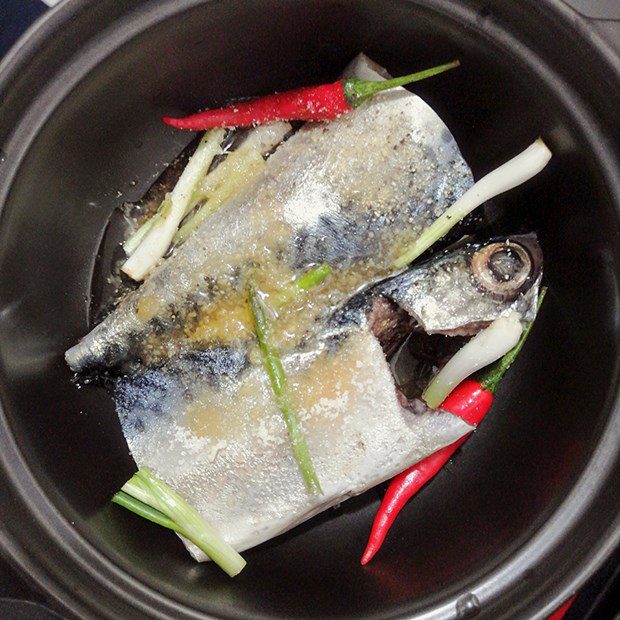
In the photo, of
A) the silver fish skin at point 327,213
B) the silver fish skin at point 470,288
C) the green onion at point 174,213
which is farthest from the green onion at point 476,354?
the green onion at point 174,213

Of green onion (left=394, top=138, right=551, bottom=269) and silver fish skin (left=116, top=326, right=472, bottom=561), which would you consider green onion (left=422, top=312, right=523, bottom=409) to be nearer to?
silver fish skin (left=116, top=326, right=472, bottom=561)

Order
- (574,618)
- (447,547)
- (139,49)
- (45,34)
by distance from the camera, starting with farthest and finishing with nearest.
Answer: (574,618) → (447,547) → (139,49) → (45,34)

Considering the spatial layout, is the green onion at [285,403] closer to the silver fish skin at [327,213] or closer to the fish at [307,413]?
the fish at [307,413]

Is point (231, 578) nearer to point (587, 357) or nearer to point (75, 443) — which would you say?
point (75, 443)

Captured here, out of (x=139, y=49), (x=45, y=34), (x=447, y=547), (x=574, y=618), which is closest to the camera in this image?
(x=45, y=34)

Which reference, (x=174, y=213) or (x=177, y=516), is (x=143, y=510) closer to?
(x=177, y=516)

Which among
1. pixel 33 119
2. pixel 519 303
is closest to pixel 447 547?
pixel 519 303
